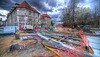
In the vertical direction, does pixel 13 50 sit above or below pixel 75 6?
below

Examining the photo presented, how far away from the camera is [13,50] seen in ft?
14.5

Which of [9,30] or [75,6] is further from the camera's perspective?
[75,6]

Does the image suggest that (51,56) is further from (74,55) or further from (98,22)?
(98,22)

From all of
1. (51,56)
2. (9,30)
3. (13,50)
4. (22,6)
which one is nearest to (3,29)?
(9,30)

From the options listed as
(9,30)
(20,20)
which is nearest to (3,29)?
(9,30)

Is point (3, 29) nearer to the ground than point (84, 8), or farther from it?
nearer to the ground

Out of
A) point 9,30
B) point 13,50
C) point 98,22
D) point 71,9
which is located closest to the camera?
point 13,50

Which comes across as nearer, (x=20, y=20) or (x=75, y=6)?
(x=75, y=6)

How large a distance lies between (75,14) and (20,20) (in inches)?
1118

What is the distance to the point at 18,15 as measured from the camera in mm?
24703

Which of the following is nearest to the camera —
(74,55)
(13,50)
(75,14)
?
(74,55)

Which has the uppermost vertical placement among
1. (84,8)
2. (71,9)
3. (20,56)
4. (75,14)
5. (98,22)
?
(84,8)

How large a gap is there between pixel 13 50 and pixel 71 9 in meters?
26.3

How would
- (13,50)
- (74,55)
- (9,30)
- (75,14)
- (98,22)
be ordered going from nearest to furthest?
1. (74,55)
2. (13,50)
3. (9,30)
4. (98,22)
5. (75,14)
